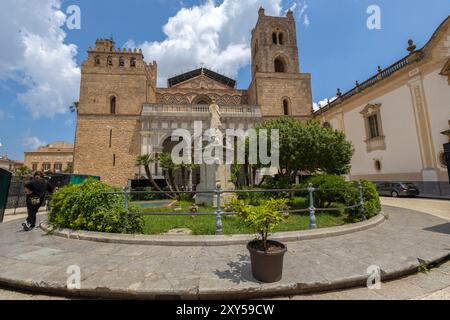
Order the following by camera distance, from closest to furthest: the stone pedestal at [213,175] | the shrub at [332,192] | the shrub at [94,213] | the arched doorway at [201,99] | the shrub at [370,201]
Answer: the shrub at [94,213], the shrub at [370,201], the shrub at [332,192], the stone pedestal at [213,175], the arched doorway at [201,99]

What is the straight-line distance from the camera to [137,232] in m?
5.27

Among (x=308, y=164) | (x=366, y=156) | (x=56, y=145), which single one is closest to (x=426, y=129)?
(x=366, y=156)

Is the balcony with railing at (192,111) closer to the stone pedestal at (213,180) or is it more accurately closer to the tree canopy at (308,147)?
the tree canopy at (308,147)

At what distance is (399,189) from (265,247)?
17.3 m

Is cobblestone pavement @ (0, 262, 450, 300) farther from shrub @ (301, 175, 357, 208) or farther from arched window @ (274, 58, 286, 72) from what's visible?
arched window @ (274, 58, 286, 72)

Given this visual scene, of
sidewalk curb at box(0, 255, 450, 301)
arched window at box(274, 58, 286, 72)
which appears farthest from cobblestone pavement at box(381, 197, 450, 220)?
arched window at box(274, 58, 286, 72)

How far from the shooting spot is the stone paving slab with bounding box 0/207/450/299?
8.54ft

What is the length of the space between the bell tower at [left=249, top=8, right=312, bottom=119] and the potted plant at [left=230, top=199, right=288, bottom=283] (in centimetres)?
2375

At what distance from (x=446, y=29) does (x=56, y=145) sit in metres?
77.4

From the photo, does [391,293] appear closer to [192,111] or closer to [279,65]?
[192,111]

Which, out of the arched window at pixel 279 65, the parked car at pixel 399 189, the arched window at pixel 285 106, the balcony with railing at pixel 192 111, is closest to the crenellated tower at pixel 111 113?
the balcony with railing at pixel 192 111

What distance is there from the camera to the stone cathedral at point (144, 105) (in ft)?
72.7

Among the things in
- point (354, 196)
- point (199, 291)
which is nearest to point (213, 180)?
point (354, 196)

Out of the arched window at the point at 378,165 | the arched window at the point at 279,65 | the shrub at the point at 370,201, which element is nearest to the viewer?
the shrub at the point at 370,201
